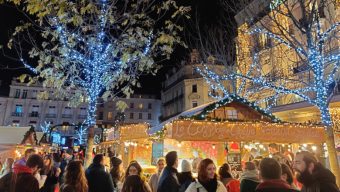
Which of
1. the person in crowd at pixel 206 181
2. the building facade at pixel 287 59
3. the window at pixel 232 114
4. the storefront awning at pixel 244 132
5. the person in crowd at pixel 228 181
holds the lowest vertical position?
the person in crowd at pixel 228 181

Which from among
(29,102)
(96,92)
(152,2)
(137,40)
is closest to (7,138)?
(96,92)

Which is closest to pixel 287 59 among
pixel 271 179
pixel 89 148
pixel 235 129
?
pixel 235 129

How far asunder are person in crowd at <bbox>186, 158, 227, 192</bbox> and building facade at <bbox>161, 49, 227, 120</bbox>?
36.9 meters

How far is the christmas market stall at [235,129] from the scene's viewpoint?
9500mm

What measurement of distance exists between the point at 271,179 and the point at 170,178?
84.3 inches

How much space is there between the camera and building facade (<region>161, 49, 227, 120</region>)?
43.7 m

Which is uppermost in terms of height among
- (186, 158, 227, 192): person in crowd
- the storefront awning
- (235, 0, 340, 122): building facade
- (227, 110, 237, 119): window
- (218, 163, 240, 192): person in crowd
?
(235, 0, 340, 122): building facade

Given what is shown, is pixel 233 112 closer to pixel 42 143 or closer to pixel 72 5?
pixel 72 5

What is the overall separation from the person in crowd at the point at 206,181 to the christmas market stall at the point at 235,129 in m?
5.20

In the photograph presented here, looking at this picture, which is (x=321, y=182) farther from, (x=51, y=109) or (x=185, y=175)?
(x=51, y=109)

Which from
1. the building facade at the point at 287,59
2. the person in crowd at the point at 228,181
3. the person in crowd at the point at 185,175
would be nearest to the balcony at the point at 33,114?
the building facade at the point at 287,59

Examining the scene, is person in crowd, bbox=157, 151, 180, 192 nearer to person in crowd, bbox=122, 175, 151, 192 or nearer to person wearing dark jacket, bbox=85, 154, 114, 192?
person in crowd, bbox=122, 175, 151, 192

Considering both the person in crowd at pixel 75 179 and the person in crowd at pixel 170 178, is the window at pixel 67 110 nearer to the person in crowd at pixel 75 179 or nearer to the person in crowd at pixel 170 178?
the person in crowd at pixel 170 178

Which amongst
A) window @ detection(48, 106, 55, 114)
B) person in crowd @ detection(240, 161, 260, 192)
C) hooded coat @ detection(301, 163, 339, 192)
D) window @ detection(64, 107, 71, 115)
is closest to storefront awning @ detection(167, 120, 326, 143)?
person in crowd @ detection(240, 161, 260, 192)
